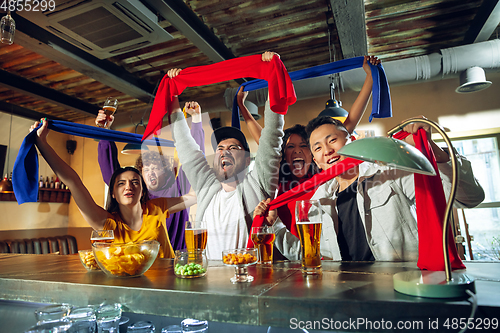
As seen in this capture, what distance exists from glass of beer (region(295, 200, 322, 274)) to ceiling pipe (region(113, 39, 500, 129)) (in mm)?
3304

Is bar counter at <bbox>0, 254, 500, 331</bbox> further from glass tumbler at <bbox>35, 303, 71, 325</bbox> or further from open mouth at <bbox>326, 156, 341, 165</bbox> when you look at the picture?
open mouth at <bbox>326, 156, 341, 165</bbox>

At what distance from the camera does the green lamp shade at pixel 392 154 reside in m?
0.76

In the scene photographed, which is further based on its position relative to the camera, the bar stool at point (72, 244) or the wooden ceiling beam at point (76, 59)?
the bar stool at point (72, 244)

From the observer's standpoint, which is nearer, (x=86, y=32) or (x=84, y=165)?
(x=86, y=32)

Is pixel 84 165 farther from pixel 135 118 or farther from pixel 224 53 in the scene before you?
pixel 224 53

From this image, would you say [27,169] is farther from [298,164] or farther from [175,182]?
[298,164]

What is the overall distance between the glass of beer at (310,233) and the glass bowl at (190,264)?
0.34m

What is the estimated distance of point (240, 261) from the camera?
0.98 metres

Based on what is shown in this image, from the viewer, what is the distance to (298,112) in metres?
5.25

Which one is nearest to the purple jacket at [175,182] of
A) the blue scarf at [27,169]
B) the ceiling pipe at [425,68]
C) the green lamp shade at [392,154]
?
the blue scarf at [27,169]

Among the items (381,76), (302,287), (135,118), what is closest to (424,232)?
(302,287)

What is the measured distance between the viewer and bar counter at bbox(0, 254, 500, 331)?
26.0 inches

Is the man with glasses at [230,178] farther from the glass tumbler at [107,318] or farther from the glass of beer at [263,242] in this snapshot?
the glass tumbler at [107,318]

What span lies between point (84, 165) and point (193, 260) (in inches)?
259
